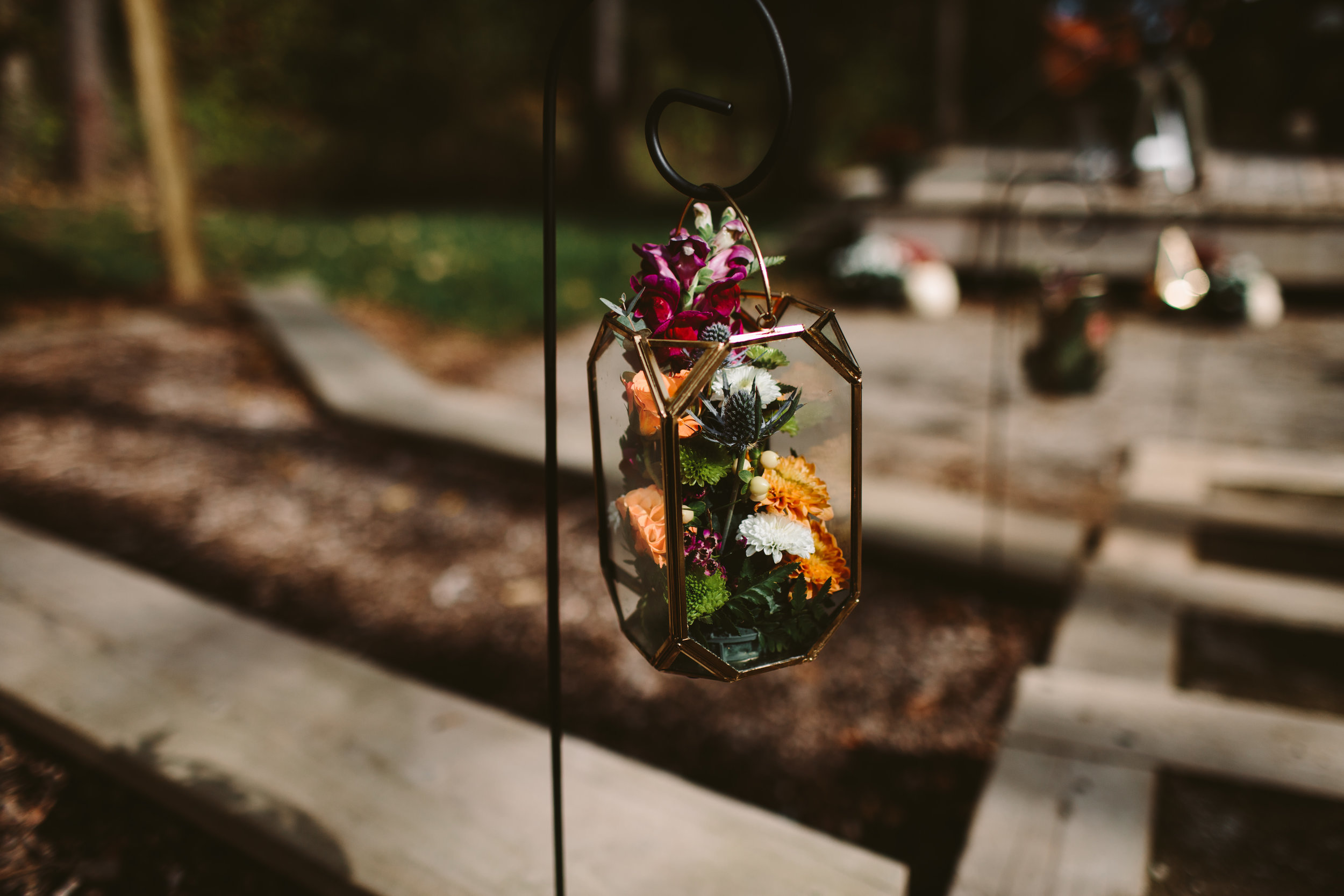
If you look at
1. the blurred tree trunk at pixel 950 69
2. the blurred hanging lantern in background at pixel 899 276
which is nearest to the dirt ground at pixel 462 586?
the blurred hanging lantern in background at pixel 899 276

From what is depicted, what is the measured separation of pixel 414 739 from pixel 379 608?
1140mm

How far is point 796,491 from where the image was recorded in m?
1.01

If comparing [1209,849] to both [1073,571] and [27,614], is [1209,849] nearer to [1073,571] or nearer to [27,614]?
[1073,571]

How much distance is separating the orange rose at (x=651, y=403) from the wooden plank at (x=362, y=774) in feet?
2.90

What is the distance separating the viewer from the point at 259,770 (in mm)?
1646

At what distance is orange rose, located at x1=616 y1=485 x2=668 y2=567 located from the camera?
979mm

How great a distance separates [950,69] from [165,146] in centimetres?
1177

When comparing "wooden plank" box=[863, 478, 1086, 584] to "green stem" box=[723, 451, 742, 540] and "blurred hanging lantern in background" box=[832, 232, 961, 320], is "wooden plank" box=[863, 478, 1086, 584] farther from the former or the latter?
"blurred hanging lantern in background" box=[832, 232, 961, 320]

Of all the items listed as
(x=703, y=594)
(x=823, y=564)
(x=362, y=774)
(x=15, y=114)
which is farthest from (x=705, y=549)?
(x=15, y=114)

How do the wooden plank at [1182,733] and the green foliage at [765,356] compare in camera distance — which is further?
the wooden plank at [1182,733]

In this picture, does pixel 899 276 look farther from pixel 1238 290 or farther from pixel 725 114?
pixel 725 114

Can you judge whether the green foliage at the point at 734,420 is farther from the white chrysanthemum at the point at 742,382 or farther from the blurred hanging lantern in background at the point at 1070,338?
the blurred hanging lantern in background at the point at 1070,338

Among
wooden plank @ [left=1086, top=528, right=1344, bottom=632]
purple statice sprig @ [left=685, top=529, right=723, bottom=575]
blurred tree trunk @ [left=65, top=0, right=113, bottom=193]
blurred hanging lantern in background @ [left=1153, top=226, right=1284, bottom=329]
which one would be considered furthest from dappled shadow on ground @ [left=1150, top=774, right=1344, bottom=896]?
blurred tree trunk @ [left=65, top=0, right=113, bottom=193]

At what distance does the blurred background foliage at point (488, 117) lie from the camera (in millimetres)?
6812
